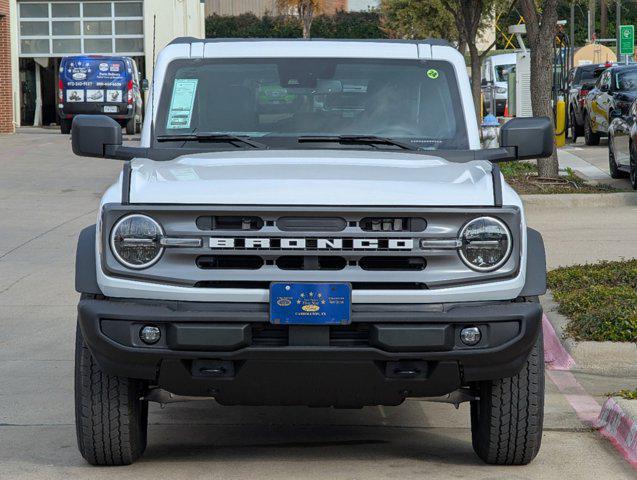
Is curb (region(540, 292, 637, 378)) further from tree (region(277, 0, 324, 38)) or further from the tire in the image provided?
tree (region(277, 0, 324, 38))

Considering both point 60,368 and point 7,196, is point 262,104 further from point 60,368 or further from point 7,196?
point 7,196

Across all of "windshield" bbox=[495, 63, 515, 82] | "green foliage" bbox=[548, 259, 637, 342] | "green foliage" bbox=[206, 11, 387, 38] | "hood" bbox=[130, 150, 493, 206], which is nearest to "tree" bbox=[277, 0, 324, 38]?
"green foliage" bbox=[206, 11, 387, 38]

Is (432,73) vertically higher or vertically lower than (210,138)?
higher

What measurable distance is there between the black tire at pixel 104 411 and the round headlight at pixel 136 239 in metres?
0.53

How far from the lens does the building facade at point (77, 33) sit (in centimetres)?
4484

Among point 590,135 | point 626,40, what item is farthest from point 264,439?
point 626,40

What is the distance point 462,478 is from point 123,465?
1514 millimetres

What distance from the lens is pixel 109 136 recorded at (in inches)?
254

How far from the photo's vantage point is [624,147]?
763 inches

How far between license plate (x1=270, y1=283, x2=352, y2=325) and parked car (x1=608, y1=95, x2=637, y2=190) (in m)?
13.7

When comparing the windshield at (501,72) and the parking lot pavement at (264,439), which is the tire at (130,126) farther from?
the parking lot pavement at (264,439)

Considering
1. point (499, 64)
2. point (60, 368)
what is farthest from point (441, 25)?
point (60, 368)

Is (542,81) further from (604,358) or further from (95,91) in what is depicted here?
(95,91)

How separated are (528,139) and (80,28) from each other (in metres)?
40.3
